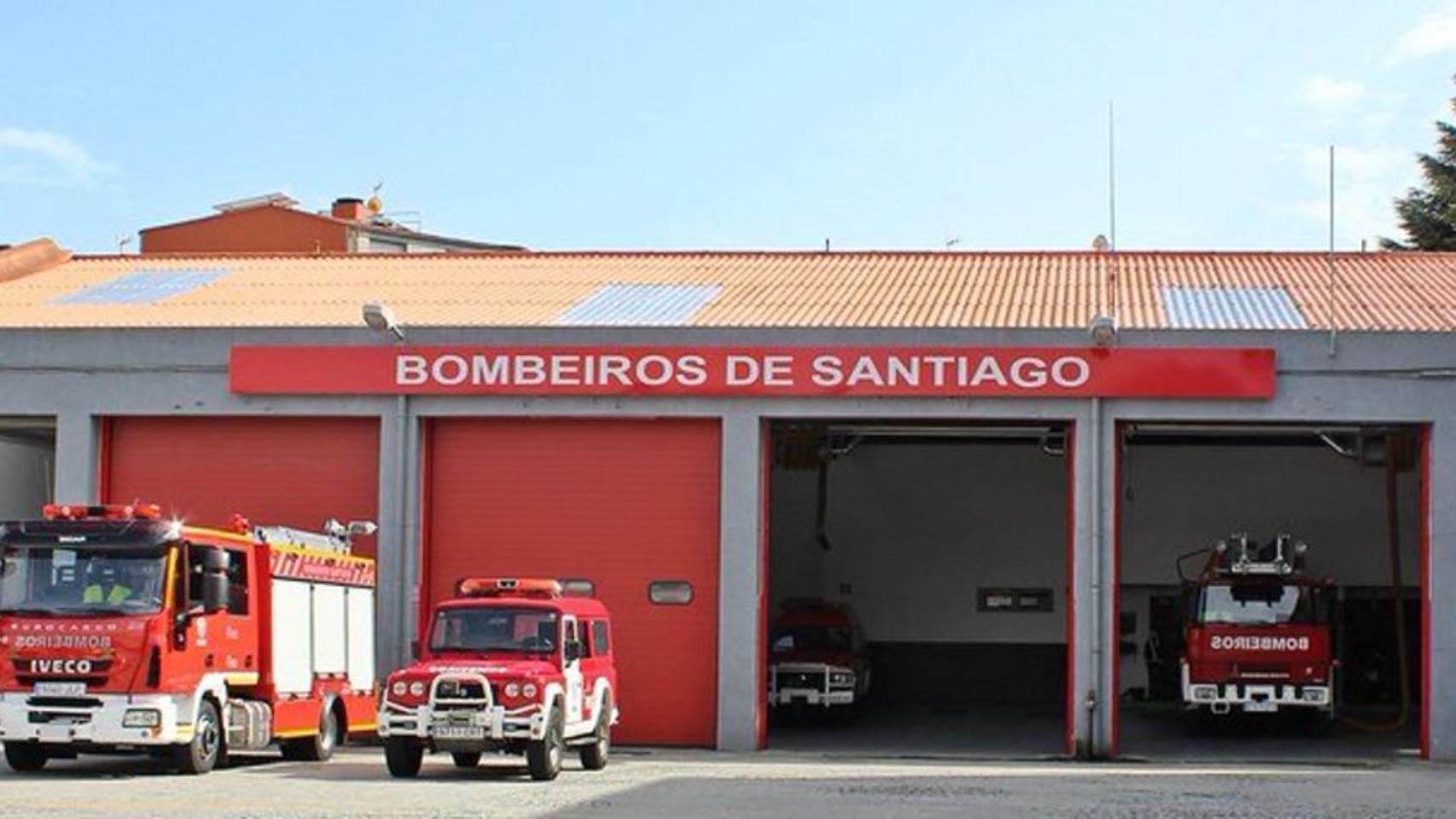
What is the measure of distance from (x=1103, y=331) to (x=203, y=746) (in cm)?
1252

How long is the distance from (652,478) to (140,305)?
9602mm

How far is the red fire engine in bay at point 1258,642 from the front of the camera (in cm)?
3238

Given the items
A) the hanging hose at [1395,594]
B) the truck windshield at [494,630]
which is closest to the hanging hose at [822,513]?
the hanging hose at [1395,594]

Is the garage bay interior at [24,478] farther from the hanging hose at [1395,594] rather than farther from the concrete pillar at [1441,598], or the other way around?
the concrete pillar at [1441,598]

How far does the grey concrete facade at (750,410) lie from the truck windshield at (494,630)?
6287 millimetres

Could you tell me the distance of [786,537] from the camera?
4216 centimetres

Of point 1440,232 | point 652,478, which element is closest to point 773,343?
point 652,478

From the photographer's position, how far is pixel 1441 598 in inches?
1120

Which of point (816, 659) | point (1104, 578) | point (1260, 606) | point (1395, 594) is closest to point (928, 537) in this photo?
point (816, 659)

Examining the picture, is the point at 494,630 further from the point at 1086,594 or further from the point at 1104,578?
the point at 1104,578

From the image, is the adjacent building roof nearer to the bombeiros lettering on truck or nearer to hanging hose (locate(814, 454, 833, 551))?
hanging hose (locate(814, 454, 833, 551))

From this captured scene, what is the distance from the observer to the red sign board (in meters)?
28.8

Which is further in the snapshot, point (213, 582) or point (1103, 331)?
point (1103, 331)

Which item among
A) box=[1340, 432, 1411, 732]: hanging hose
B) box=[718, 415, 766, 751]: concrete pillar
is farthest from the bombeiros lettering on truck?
box=[718, 415, 766, 751]: concrete pillar
